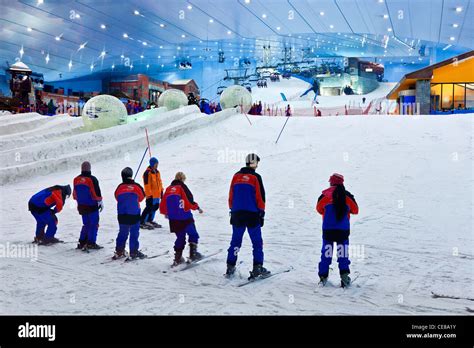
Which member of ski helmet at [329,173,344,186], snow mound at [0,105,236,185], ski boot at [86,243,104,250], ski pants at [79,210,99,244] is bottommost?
ski boot at [86,243,104,250]

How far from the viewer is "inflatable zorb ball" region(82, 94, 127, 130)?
70.7 ft

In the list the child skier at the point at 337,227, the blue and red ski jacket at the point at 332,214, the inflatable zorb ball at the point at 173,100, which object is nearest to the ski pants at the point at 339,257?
the child skier at the point at 337,227

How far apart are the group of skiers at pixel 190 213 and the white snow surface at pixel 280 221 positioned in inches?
12.4

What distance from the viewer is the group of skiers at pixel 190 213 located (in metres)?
6.29

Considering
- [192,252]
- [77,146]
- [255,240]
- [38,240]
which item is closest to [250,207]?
[255,240]

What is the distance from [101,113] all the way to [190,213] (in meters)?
15.5

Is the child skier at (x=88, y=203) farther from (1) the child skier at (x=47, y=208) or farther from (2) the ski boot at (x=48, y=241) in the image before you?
(2) the ski boot at (x=48, y=241)

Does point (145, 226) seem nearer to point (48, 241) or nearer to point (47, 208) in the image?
point (48, 241)

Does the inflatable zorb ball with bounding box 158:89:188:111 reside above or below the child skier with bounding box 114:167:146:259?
above

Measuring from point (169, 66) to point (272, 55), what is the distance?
36.7ft

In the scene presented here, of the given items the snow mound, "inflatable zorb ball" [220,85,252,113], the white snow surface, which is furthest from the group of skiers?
"inflatable zorb ball" [220,85,252,113]

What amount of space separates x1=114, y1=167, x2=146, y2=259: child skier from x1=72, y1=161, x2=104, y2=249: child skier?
0.66m

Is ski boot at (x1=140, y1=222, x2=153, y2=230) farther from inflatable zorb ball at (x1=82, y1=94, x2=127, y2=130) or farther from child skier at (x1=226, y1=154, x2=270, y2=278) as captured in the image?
inflatable zorb ball at (x1=82, y1=94, x2=127, y2=130)
